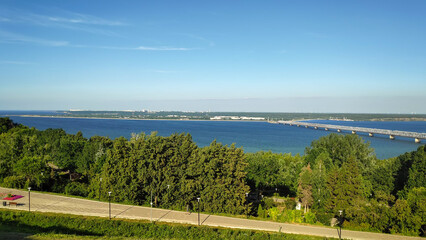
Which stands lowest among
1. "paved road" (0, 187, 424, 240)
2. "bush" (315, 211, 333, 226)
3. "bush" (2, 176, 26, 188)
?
"bush" (315, 211, 333, 226)

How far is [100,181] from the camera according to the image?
29797mm

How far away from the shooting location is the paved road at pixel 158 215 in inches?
866

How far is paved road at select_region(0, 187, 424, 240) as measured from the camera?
21984mm

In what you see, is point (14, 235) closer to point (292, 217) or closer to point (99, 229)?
point (99, 229)

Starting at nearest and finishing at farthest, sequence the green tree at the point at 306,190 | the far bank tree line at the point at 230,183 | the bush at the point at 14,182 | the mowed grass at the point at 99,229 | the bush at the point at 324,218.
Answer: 1. the mowed grass at the point at 99,229
2. the far bank tree line at the point at 230,183
3. the bush at the point at 324,218
4. the green tree at the point at 306,190
5. the bush at the point at 14,182

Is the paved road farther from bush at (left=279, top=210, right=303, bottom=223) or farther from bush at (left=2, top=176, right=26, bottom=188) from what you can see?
bush at (left=2, top=176, right=26, bottom=188)

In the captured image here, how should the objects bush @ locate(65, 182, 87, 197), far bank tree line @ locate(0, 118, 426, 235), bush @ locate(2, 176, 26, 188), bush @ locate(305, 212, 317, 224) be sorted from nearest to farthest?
far bank tree line @ locate(0, 118, 426, 235), bush @ locate(305, 212, 317, 224), bush @ locate(65, 182, 87, 197), bush @ locate(2, 176, 26, 188)

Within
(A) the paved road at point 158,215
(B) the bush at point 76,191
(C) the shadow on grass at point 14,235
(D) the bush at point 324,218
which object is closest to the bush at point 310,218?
(D) the bush at point 324,218

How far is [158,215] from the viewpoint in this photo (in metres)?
24.6

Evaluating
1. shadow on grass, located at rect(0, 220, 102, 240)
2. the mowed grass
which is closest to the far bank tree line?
the mowed grass

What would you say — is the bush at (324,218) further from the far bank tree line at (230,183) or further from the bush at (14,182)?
the bush at (14,182)

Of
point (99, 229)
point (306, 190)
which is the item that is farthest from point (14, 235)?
point (306, 190)

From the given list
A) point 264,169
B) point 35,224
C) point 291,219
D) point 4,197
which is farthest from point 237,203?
point 4,197

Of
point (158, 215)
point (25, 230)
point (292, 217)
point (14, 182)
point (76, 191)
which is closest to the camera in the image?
point (25, 230)
